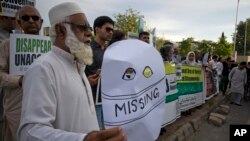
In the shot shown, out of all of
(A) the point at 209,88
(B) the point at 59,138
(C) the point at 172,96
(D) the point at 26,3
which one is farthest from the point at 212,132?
(B) the point at 59,138

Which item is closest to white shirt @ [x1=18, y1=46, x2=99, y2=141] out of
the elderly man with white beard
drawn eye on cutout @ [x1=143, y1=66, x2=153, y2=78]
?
the elderly man with white beard

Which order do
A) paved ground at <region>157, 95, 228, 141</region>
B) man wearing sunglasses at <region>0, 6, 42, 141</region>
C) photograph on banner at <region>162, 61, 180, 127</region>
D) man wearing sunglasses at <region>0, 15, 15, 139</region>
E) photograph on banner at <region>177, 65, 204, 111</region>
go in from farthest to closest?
1. photograph on banner at <region>177, 65, 204, 111</region>
2. photograph on banner at <region>162, 61, 180, 127</region>
3. paved ground at <region>157, 95, 228, 141</region>
4. man wearing sunglasses at <region>0, 15, 15, 139</region>
5. man wearing sunglasses at <region>0, 6, 42, 141</region>

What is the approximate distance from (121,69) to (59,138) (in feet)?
1.95

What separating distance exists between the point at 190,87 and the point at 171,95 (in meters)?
2.30

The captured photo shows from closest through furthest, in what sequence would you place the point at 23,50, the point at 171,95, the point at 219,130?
the point at 23,50 < the point at 171,95 < the point at 219,130

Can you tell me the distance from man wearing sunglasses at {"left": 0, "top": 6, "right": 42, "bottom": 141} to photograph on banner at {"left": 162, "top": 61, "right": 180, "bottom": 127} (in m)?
4.04

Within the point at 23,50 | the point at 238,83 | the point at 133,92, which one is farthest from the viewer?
the point at 238,83

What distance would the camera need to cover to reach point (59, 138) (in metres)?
1.58

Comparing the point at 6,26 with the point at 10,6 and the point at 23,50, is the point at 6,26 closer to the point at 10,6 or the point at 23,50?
the point at 10,6

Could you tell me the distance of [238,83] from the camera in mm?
14711

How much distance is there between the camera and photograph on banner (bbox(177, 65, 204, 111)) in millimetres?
8812

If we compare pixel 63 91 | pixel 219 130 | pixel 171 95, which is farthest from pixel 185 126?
pixel 63 91

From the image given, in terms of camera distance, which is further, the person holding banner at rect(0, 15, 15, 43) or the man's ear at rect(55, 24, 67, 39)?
the person holding banner at rect(0, 15, 15, 43)

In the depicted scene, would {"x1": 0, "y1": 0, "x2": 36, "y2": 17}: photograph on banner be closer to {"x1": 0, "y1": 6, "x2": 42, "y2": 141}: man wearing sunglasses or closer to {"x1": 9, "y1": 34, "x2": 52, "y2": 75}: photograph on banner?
{"x1": 0, "y1": 6, "x2": 42, "y2": 141}: man wearing sunglasses
